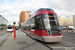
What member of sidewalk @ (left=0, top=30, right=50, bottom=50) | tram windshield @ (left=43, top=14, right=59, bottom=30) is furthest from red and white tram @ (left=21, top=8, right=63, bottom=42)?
sidewalk @ (left=0, top=30, right=50, bottom=50)

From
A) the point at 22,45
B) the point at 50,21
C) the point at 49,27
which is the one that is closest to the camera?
the point at 22,45

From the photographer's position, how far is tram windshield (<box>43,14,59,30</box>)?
8.19 metres

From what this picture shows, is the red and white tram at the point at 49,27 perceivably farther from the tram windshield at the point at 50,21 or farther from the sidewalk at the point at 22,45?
the sidewalk at the point at 22,45

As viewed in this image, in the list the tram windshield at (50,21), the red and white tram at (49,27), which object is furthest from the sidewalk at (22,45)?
the tram windshield at (50,21)

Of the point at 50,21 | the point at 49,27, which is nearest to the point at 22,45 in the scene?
the point at 49,27

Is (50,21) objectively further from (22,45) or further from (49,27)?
(22,45)

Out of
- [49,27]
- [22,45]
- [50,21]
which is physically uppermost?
[50,21]

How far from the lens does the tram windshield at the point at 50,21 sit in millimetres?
8188

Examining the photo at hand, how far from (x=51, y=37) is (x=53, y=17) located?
1901 mm

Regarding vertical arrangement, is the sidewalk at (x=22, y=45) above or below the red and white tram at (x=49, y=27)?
below

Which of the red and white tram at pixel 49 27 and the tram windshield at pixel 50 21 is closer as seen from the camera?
the red and white tram at pixel 49 27

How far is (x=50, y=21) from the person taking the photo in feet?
27.3

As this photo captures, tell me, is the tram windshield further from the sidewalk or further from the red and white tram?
the sidewalk

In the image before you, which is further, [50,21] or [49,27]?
[50,21]
